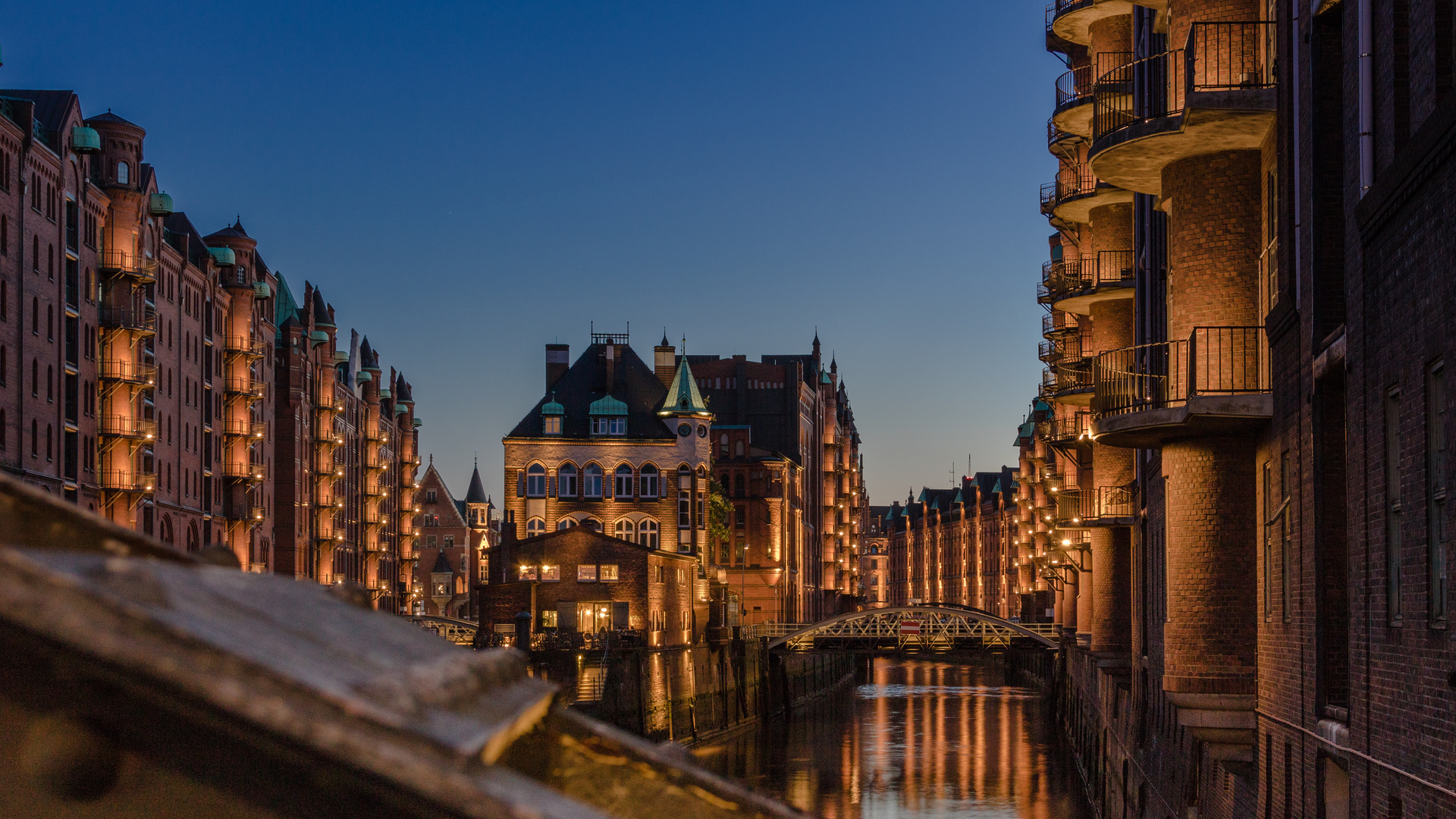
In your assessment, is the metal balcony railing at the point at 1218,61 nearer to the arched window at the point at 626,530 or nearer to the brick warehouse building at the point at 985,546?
the arched window at the point at 626,530

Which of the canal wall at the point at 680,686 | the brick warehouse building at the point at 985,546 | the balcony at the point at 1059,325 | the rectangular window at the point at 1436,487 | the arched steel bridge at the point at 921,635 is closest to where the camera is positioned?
the rectangular window at the point at 1436,487

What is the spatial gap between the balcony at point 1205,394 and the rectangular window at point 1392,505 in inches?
232

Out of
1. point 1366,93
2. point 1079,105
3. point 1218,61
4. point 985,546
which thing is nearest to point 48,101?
point 1079,105

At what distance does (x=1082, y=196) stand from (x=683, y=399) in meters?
54.0

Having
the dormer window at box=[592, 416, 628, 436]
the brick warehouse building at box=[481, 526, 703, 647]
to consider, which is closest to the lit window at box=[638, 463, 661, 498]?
the dormer window at box=[592, 416, 628, 436]

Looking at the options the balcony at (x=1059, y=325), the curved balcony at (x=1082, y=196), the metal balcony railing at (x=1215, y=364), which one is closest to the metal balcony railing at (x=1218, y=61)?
the metal balcony railing at (x=1215, y=364)

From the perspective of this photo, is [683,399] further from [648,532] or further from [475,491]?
[475,491]

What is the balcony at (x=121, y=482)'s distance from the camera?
58719mm

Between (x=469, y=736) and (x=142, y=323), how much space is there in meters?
61.4

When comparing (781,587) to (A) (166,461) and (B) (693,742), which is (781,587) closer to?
(B) (693,742)

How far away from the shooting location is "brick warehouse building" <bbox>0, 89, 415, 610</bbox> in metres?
50.0

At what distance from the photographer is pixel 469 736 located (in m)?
2.19

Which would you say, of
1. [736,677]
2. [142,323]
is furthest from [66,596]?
[736,677]

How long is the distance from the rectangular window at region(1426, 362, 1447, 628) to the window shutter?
2520 inches
